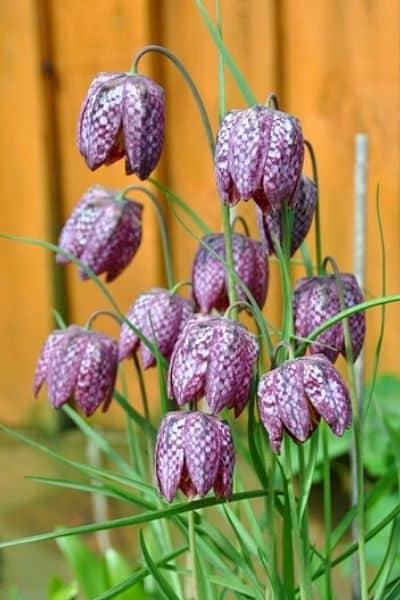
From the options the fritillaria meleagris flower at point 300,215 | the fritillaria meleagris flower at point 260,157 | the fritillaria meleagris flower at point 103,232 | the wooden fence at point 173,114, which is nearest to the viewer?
the fritillaria meleagris flower at point 260,157

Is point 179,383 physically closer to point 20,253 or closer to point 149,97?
point 149,97

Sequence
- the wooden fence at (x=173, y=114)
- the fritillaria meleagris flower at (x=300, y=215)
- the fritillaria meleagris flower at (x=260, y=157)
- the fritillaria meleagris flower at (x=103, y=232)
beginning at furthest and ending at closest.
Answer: the wooden fence at (x=173, y=114) < the fritillaria meleagris flower at (x=103, y=232) < the fritillaria meleagris flower at (x=300, y=215) < the fritillaria meleagris flower at (x=260, y=157)

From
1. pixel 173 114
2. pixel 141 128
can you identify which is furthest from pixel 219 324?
pixel 173 114

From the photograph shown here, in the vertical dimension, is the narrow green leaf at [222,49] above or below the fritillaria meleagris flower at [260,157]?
above

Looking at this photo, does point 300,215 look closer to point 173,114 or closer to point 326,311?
point 326,311

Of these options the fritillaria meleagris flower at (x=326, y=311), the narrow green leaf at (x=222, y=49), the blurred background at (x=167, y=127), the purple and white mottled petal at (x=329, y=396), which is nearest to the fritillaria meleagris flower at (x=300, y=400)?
the purple and white mottled petal at (x=329, y=396)

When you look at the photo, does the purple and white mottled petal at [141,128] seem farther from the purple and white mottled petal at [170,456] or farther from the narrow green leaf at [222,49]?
the purple and white mottled petal at [170,456]
